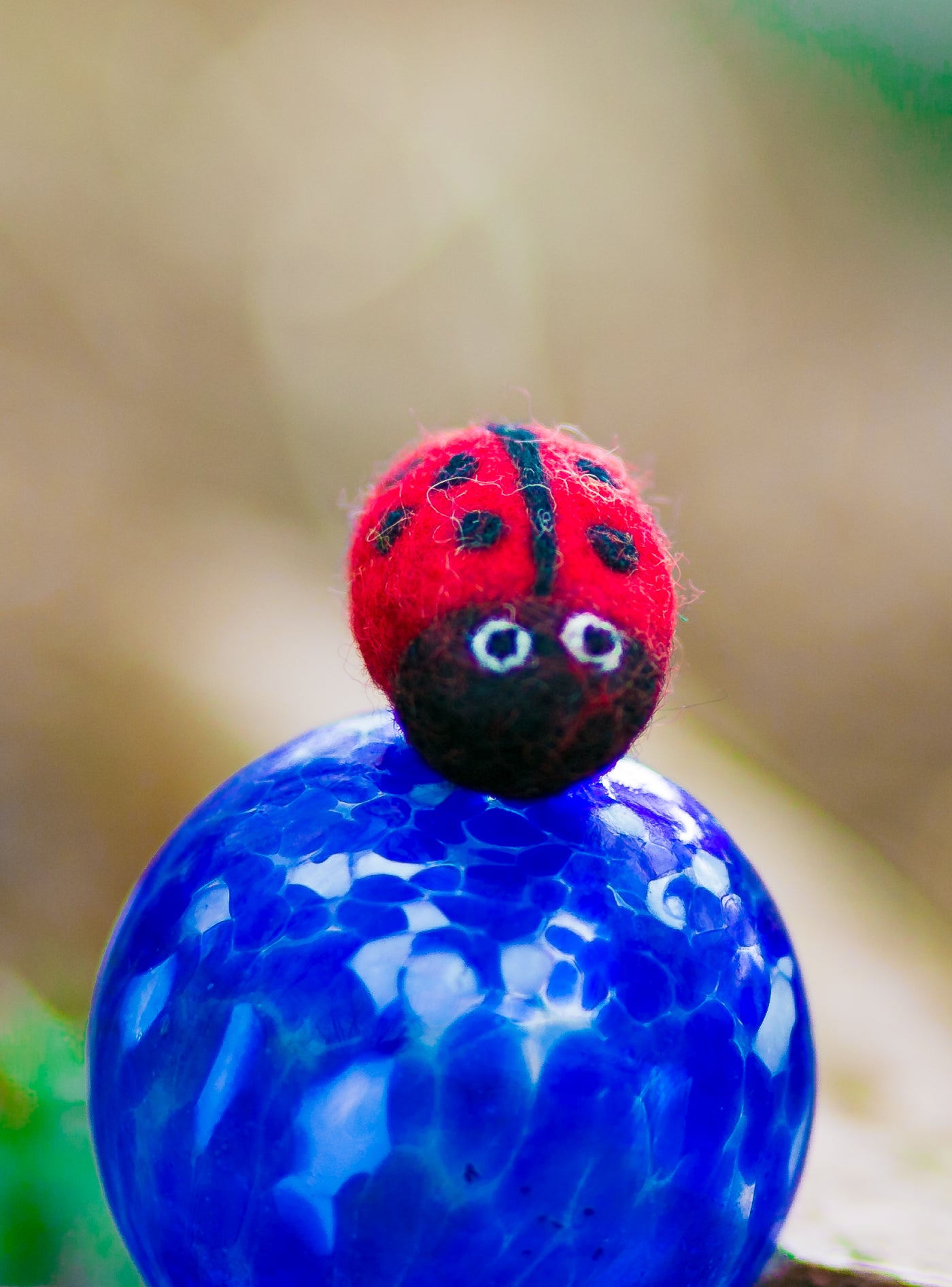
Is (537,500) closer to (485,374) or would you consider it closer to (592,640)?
(592,640)

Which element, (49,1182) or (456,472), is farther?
(49,1182)

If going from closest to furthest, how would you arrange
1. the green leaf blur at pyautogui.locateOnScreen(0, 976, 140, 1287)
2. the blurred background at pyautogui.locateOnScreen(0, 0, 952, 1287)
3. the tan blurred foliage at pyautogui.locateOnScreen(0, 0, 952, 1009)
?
the green leaf blur at pyautogui.locateOnScreen(0, 976, 140, 1287) → the blurred background at pyautogui.locateOnScreen(0, 0, 952, 1287) → the tan blurred foliage at pyautogui.locateOnScreen(0, 0, 952, 1009)

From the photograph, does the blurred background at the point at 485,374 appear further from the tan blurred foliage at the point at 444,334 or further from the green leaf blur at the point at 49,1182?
the green leaf blur at the point at 49,1182

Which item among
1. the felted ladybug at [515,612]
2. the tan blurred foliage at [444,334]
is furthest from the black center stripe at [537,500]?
the tan blurred foliage at [444,334]

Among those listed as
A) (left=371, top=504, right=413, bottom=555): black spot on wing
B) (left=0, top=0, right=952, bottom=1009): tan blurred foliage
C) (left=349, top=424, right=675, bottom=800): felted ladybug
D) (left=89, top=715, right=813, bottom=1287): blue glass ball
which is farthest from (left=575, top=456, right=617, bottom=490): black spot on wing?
(left=0, top=0, right=952, bottom=1009): tan blurred foliage

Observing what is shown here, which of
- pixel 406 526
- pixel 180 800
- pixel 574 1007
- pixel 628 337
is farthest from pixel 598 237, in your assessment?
pixel 574 1007

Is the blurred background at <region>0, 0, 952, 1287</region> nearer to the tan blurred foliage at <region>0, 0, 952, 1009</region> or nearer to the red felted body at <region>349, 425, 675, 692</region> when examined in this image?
the tan blurred foliage at <region>0, 0, 952, 1009</region>

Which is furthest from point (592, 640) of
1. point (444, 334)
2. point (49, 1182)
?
point (444, 334)

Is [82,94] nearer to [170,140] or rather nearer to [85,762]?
[170,140]
